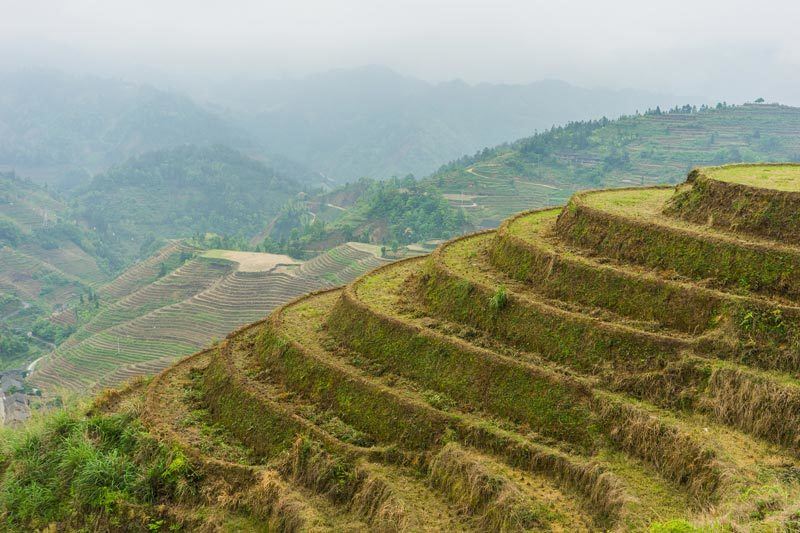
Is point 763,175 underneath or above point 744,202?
above

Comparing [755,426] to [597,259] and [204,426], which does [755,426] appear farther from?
[204,426]

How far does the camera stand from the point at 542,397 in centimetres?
1336

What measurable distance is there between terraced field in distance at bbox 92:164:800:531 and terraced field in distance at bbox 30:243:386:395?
32617 mm

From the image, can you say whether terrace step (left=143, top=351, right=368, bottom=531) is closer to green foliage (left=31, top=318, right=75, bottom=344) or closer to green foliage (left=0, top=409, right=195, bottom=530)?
green foliage (left=0, top=409, right=195, bottom=530)

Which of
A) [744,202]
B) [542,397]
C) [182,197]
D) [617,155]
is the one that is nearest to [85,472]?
[542,397]

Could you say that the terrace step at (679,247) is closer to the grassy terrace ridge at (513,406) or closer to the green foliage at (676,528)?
the grassy terrace ridge at (513,406)

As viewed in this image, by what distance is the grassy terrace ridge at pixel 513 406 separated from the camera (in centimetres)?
1149

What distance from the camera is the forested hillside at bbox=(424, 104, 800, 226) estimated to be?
303 feet

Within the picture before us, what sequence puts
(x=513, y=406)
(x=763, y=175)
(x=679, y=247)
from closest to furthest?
1. (x=513, y=406)
2. (x=679, y=247)
3. (x=763, y=175)

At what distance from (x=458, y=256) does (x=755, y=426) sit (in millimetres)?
9784

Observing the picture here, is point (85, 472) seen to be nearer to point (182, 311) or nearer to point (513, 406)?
point (513, 406)

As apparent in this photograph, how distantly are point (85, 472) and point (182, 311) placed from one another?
44886 mm

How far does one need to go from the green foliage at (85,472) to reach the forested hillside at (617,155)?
6963 cm

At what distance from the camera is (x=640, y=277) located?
A: 14.4 meters
